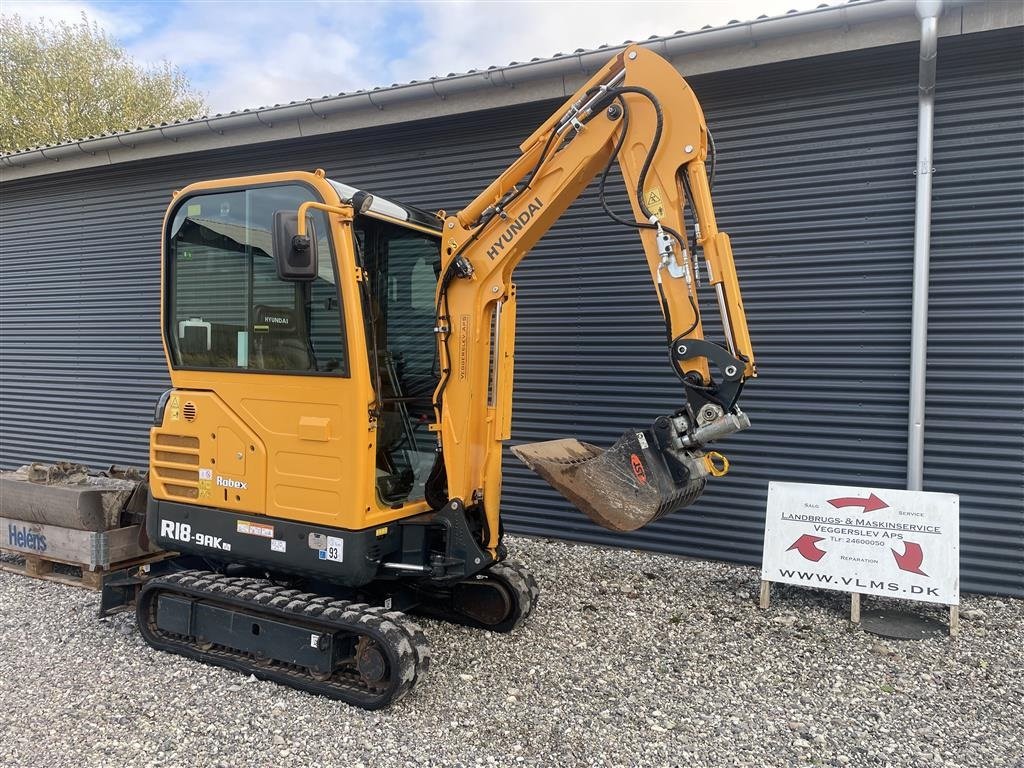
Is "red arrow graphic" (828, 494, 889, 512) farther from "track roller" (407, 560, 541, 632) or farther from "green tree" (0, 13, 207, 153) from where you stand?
"green tree" (0, 13, 207, 153)

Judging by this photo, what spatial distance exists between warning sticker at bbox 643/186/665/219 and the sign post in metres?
2.48

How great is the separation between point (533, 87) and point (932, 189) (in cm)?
328

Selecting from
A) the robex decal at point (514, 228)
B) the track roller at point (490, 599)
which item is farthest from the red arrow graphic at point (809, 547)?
the robex decal at point (514, 228)

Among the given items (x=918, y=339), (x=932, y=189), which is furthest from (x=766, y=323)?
(x=932, y=189)

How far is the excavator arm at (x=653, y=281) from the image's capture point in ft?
11.1

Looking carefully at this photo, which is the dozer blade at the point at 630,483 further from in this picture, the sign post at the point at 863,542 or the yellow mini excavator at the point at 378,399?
the sign post at the point at 863,542

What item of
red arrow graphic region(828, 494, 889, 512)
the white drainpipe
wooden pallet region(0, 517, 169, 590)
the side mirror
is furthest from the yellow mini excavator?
the white drainpipe

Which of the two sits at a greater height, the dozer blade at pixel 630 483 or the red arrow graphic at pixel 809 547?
the dozer blade at pixel 630 483

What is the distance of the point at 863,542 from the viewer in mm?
4637

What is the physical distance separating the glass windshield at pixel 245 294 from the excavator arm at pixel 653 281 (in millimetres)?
689

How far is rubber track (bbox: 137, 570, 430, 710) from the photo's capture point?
11.0ft

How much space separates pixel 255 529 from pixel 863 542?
394 cm

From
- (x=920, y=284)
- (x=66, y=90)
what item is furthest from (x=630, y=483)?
(x=66, y=90)

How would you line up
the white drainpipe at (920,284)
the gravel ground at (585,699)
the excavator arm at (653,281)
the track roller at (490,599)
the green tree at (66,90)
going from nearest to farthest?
the gravel ground at (585,699)
the excavator arm at (653,281)
the track roller at (490,599)
the white drainpipe at (920,284)
the green tree at (66,90)
